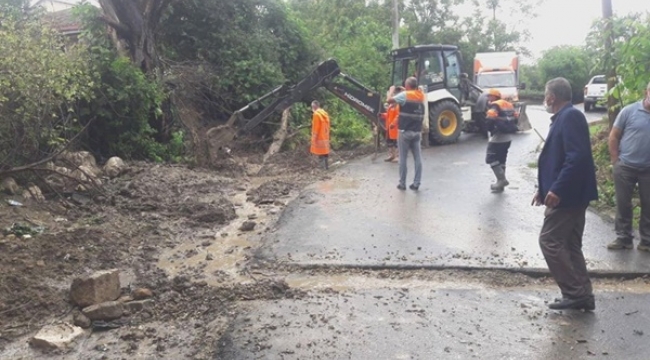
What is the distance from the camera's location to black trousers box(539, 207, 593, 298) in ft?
16.9

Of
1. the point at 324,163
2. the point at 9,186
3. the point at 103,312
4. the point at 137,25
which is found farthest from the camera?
the point at 137,25

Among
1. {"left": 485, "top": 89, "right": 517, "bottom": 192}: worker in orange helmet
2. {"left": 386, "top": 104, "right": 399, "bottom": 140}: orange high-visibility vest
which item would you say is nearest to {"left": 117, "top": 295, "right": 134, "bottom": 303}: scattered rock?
{"left": 485, "top": 89, "right": 517, "bottom": 192}: worker in orange helmet

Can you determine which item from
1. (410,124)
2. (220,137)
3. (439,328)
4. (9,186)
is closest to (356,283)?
(439,328)

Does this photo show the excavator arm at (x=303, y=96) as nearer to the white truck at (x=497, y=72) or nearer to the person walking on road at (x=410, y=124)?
the person walking on road at (x=410, y=124)

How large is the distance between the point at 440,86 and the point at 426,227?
10005 millimetres

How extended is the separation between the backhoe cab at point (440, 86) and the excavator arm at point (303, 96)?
2.19 m

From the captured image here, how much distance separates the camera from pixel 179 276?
20.8ft

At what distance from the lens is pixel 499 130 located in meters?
10.1

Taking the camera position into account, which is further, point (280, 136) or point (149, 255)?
point (280, 136)

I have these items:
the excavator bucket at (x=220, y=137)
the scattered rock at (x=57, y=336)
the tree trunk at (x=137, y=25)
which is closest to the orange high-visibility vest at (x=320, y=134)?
the excavator bucket at (x=220, y=137)

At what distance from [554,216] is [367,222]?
3.58m

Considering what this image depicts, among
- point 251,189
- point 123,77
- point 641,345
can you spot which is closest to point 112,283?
point 641,345

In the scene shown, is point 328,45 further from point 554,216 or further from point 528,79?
point 528,79

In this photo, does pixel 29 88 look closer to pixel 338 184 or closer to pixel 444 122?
pixel 338 184
